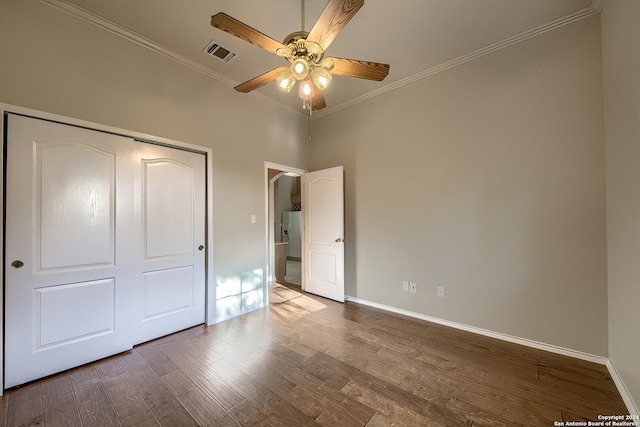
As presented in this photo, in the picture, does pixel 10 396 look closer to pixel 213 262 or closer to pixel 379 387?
pixel 213 262

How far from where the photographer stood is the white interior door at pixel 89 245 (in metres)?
1.90

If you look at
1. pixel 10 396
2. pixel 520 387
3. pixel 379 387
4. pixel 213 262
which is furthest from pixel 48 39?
pixel 520 387

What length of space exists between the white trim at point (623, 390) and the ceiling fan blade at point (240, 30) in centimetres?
328

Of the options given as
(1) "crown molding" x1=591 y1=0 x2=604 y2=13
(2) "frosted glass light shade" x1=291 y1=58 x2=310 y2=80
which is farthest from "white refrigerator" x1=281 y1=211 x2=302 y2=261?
(1) "crown molding" x1=591 y1=0 x2=604 y2=13

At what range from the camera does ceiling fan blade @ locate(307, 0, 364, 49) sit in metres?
1.35

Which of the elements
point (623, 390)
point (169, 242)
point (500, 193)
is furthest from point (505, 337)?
point (169, 242)

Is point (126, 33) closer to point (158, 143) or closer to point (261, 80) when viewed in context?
point (158, 143)

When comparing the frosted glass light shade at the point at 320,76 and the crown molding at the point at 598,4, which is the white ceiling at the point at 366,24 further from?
the frosted glass light shade at the point at 320,76

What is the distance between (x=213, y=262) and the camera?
3021 millimetres

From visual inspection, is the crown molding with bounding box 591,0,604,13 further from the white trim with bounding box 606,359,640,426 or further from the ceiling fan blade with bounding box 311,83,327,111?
the white trim with bounding box 606,359,640,426

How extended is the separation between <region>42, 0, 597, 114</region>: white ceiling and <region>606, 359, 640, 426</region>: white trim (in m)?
2.97

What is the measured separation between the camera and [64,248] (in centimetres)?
208

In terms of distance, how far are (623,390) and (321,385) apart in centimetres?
212

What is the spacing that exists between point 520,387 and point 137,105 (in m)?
4.13
